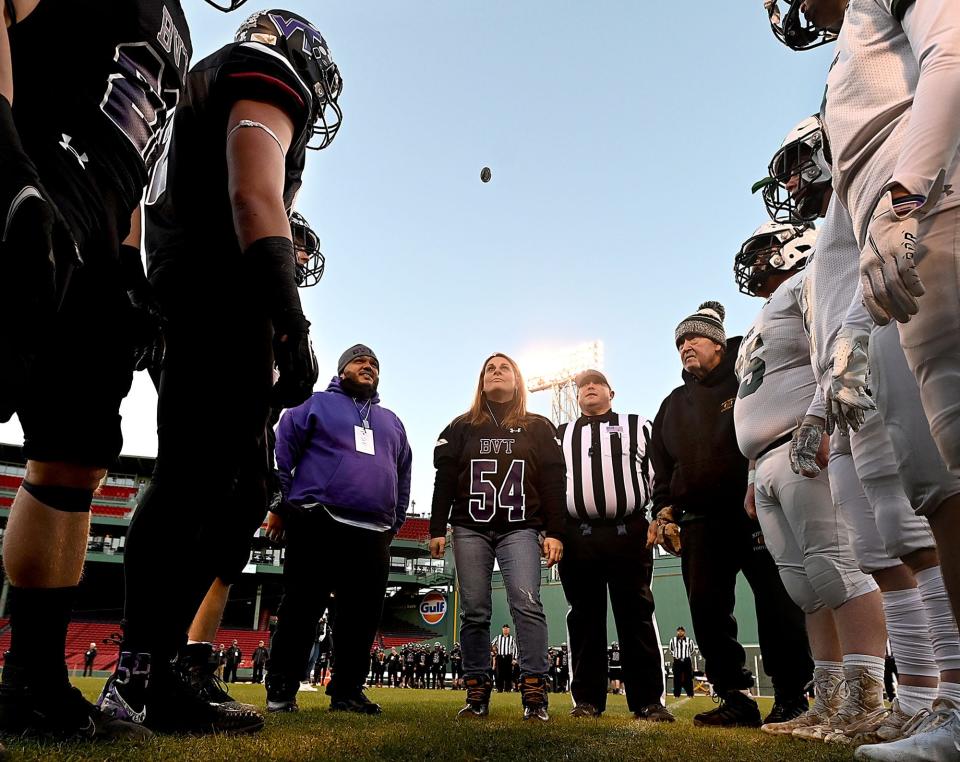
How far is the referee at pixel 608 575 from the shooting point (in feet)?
14.6

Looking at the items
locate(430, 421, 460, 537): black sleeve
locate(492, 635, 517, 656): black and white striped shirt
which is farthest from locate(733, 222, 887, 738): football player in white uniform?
locate(492, 635, 517, 656): black and white striped shirt

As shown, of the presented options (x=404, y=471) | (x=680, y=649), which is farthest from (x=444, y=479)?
(x=680, y=649)

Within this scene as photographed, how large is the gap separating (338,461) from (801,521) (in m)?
2.76

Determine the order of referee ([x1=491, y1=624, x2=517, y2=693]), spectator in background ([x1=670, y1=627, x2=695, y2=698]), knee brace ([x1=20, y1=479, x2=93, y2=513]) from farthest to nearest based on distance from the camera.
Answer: referee ([x1=491, y1=624, x2=517, y2=693])
spectator in background ([x1=670, y1=627, x2=695, y2=698])
knee brace ([x1=20, y1=479, x2=93, y2=513])

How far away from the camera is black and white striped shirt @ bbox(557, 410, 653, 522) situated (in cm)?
477

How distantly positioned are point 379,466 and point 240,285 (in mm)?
2282

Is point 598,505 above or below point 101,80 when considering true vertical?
below

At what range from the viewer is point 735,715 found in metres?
3.64

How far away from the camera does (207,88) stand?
2.30 meters

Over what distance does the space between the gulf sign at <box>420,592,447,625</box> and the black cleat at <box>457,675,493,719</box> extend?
35709 millimetres

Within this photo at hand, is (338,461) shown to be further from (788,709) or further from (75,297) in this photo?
(788,709)

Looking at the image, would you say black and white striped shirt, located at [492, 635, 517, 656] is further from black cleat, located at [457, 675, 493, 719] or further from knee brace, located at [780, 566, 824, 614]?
knee brace, located at [780, 566, 824, 614]

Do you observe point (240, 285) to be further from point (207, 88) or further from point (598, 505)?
point (598, 505)

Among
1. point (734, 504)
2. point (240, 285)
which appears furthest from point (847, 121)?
point (734, 504)
